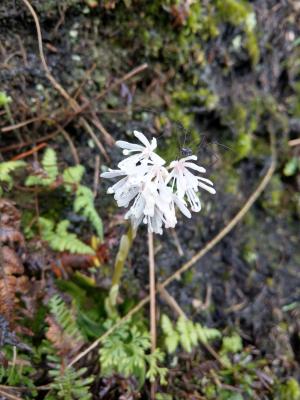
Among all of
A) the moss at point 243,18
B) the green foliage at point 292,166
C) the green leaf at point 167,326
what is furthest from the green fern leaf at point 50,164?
the green foliage at point 292,166

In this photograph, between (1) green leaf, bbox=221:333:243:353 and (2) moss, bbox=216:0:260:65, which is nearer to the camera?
(1) green leaf, bbox=221:333:243:353

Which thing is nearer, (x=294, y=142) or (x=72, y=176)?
(x=72, y=176)

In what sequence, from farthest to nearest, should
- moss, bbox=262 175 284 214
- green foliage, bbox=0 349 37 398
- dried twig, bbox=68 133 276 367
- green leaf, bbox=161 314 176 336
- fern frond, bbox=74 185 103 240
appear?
moss, bbox=262 175 284 214
green leaf, bbox=161 314 176 336
fern frond, bbox=74 185 103 240
dried twig, bbox=68 133 276 367
green foliage, bbox=0 349 37 398

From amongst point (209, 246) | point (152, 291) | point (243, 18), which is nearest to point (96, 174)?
point (152, 291)

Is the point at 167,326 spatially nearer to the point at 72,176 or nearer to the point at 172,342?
the point at 172,342

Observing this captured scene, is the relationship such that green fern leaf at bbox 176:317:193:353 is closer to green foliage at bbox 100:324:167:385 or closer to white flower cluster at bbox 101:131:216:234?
green foliage at bbox 100:324:167:385

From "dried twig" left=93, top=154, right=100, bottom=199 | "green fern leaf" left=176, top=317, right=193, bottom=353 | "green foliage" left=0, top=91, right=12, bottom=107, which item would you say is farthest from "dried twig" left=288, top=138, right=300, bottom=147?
"green foliage" left=0, top=91, right=12, bottom=107
